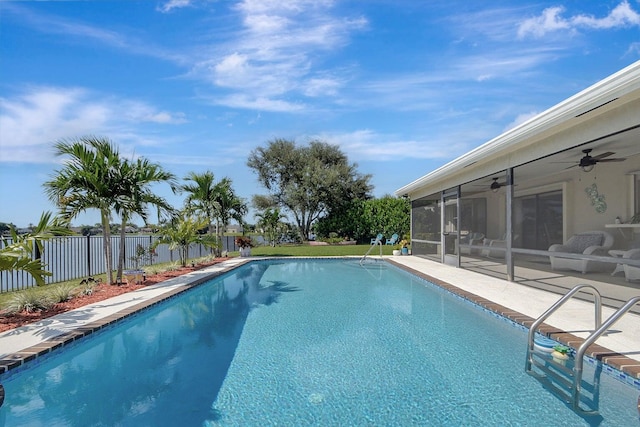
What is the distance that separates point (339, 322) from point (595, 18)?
10.6 metres

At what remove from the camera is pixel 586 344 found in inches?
127

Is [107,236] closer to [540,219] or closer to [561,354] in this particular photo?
[561,354]

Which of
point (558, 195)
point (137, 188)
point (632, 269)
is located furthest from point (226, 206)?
point (632, 269)

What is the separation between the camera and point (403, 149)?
2042 centimetres

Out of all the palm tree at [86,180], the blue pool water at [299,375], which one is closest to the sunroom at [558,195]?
the blue pool water at [299,375]

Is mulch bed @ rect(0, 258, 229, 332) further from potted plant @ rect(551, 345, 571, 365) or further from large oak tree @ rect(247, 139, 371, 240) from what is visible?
large oak tree @ rect(247, 139, 371, 240)

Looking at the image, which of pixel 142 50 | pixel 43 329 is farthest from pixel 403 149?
pixel 43 329

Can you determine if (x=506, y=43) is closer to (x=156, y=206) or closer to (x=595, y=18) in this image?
(x=595, y=18)

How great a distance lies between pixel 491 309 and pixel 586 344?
295cm

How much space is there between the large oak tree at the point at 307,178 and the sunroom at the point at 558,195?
9.32 m

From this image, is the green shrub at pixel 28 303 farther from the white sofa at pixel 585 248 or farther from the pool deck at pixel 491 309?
the white sofa at pixel 585 248

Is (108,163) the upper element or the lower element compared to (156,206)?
upper

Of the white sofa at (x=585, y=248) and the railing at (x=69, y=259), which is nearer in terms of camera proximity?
the white sofa at (x=585, y=248)

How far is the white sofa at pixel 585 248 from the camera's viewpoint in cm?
904
